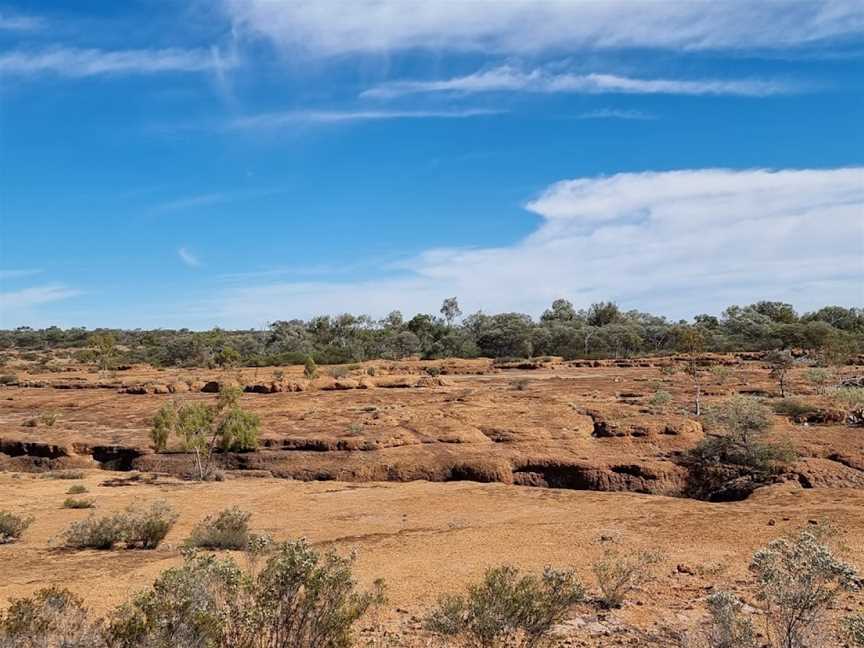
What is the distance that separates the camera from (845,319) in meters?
91.6

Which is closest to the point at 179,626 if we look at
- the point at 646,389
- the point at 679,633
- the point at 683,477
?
the point at 679,633

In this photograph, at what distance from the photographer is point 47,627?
6.26 meters

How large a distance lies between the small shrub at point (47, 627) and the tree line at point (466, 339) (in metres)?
56.6

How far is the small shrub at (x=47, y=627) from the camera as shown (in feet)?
19.9

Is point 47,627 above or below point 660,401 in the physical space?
above

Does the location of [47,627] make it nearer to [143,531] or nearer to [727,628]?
[727,628]

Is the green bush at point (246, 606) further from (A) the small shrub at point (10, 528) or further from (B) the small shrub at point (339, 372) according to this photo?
(B) the small shrub at point (339, 372)

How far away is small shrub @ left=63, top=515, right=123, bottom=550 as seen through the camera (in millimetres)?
13570

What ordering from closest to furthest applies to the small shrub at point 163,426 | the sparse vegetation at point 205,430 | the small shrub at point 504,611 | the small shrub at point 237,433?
the small shrub at point 504,611 < the sparse vegetation at point 205,430 < the small shrub at point 163,426 < the small shrub at point 237,433

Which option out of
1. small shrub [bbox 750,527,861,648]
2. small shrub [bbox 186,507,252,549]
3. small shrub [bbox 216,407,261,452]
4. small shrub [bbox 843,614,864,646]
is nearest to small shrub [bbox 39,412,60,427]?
small shrub [bbox 216,407,261,452]

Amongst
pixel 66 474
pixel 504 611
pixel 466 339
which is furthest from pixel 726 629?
pixel 466 339

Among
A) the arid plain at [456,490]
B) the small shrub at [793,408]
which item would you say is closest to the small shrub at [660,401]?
the arid plain at [456,490]

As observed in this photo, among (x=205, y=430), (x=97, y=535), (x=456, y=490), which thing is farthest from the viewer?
(x=205, y=430)

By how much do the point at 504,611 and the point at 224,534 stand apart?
790 cm
